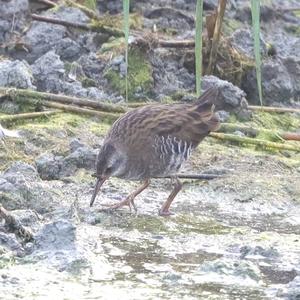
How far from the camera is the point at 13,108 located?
1062cm

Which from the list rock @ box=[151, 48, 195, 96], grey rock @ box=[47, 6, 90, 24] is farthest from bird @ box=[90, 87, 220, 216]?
grey rock @ box=[47, 6, 90, 24]

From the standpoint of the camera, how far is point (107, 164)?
28.7ft

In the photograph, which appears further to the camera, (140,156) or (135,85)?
(135,85)

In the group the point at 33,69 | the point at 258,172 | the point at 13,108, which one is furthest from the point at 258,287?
the point at 33,69

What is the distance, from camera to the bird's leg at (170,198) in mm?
8812

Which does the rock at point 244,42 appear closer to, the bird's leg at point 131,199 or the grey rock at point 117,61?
the grey rock at point 117,61

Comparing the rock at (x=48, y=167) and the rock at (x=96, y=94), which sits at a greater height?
the rock at (x=96, y=94)

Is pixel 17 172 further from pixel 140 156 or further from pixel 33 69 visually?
pixel 33 69

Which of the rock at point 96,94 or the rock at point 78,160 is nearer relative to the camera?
the rock at point 78,160

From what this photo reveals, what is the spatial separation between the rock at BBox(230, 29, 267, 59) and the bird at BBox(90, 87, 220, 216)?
10.0 ft

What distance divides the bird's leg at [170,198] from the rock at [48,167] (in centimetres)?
90

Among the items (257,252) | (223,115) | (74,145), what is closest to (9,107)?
(74,145)

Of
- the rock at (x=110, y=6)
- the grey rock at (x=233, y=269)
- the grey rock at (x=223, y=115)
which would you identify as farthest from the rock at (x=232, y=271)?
the rock at (x=110, y=6)

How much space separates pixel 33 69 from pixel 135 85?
0.99m
